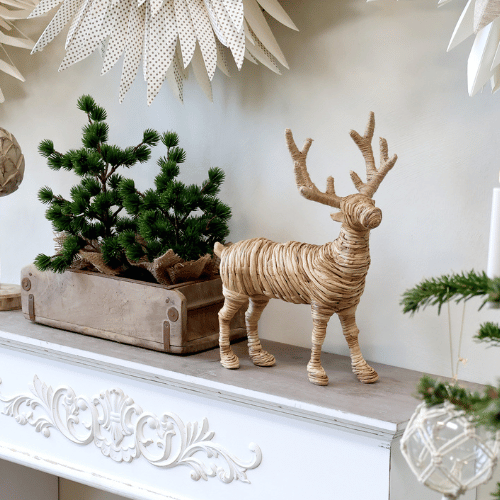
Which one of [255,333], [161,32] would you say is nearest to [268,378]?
[255,333]

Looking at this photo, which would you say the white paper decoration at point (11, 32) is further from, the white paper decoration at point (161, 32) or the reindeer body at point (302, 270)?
the reindeer body at point (302, 270)

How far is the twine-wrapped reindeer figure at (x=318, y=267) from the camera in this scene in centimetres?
78

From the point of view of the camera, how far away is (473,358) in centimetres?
90

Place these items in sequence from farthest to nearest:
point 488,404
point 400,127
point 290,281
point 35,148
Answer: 1. point 35,148
2. point 400,127
3. point 290,281
4. point 488,404

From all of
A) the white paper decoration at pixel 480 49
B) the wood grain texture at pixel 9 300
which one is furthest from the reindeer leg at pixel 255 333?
the wood grain texture at pixel 9 300

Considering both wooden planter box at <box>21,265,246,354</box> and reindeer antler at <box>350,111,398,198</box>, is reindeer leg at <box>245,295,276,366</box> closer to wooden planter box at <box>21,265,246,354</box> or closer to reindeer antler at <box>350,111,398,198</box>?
wooden planter box at <box>21,265,246,354</box>

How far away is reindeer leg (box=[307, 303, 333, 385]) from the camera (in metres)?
0.81

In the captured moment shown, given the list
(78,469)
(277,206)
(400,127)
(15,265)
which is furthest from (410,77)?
(15,265)

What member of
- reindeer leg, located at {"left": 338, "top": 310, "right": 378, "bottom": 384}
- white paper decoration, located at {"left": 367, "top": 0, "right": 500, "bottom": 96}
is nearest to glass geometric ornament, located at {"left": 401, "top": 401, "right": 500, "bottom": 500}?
reindeer leg, located at {"left": 338, "top": 310, "right": 378, "bottom": 384}

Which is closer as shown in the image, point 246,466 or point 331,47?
point 246,466

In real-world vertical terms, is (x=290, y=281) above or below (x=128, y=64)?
below

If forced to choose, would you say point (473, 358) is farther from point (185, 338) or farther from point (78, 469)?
point (78, 469)

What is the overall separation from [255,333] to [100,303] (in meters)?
0.26

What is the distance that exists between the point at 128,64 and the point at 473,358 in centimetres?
68
